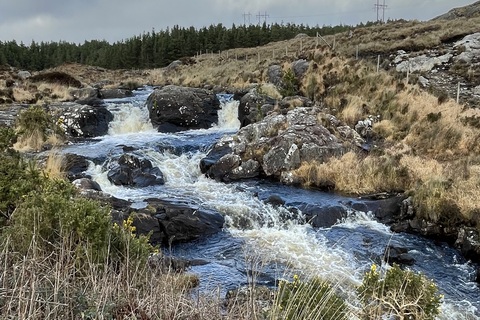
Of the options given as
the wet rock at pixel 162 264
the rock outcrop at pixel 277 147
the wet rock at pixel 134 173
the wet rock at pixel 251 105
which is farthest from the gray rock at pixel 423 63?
the wet rock at pixel 162 264

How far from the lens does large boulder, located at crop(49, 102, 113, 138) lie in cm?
2017

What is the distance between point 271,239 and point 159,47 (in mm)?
67898

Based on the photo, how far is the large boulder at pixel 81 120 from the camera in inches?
794

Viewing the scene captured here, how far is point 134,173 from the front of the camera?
47.9 ft

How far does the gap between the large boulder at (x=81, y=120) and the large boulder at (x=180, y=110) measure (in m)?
2.50

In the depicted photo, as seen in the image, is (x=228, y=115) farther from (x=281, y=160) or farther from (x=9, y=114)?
(x=9, y=114)

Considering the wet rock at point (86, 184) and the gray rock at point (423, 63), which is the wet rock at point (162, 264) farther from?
the gray rock at point (423, 63)

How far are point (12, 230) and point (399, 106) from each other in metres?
17.6

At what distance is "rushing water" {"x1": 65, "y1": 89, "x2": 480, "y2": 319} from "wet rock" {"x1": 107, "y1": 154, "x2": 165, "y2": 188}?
32 cm

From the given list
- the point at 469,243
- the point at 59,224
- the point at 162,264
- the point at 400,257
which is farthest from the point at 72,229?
the point at 469,243

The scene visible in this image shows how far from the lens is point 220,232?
35.9ft

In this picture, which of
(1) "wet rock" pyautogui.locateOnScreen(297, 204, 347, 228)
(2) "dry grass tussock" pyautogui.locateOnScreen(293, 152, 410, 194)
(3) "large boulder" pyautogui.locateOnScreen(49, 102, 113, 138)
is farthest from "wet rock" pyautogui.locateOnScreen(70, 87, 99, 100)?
(1) "wet rock" pyautogui.locateOnScreen(297, 204, 347, 228)

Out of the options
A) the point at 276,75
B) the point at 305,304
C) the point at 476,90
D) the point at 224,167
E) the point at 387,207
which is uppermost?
the point at 276,75

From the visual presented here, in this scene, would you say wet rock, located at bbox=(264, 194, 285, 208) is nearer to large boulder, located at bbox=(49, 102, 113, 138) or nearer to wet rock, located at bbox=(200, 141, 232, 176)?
wet rock, located at bbox=(200, 141, 232, 176)
